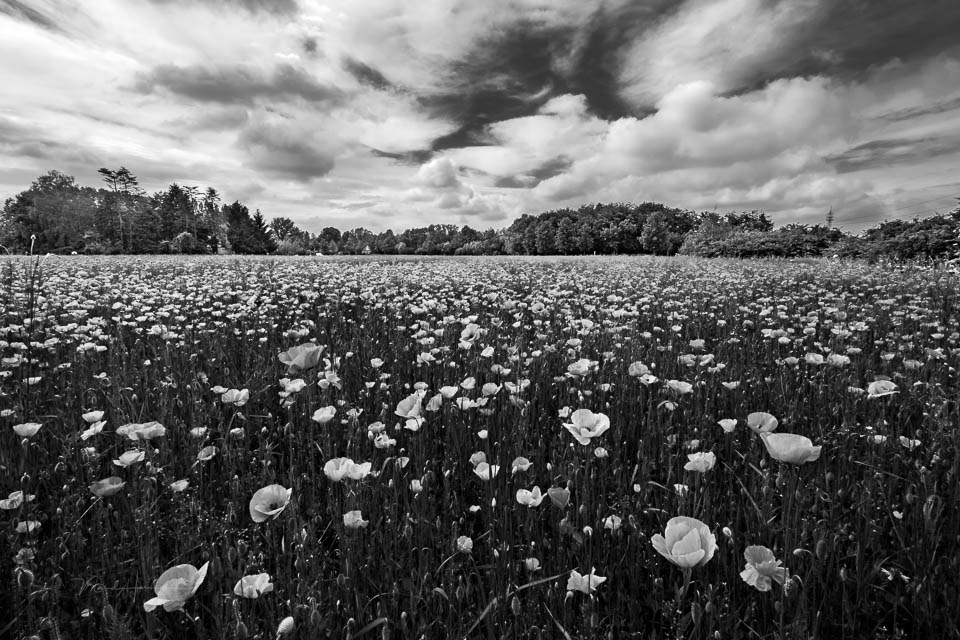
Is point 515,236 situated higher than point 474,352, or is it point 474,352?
point 515,236

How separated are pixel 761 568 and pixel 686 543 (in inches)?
16.0

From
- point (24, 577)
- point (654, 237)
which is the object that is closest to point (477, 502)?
point (24, 577)

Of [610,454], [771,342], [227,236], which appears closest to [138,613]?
[610,454]

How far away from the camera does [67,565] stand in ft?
6.25

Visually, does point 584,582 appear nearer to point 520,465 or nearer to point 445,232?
point 520,465

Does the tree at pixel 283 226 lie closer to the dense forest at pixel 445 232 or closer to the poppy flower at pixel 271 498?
the dense forest at pixel 445 232

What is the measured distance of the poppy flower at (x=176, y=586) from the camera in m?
1.16

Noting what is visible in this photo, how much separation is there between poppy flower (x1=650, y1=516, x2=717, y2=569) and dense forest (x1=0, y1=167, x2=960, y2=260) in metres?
22.2

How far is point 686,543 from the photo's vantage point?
3.84 ft

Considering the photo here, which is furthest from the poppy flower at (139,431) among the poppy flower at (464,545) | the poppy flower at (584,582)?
the poppy flower at (584,582)

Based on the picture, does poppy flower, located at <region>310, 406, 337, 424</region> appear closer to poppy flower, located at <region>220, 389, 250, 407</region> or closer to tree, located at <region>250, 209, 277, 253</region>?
poppy flower, located at <region>220, 389, 250, 407</region>

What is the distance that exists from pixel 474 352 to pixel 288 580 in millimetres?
2821

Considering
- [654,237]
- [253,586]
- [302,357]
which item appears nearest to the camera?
[253,586]

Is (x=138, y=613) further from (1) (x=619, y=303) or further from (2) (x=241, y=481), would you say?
(1) (x=619, y=303)
